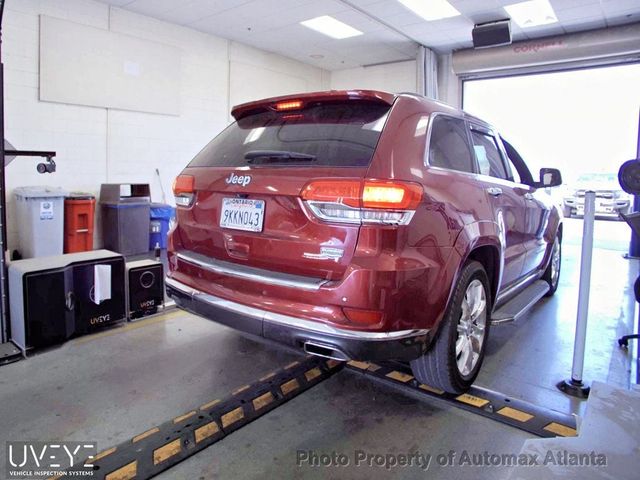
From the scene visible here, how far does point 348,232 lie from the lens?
6.01ft

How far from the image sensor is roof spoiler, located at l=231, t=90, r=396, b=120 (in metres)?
2.12

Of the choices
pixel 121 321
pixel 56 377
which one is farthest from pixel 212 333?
pixel 56 377

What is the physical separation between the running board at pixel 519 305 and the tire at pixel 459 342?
0.64 ft

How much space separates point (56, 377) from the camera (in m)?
2.71

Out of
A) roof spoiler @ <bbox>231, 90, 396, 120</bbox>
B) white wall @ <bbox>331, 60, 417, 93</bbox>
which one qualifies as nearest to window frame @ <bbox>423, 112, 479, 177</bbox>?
roof spoiler @ <bbox>231, 90, 396, 120</bbox>

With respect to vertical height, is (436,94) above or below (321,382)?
above

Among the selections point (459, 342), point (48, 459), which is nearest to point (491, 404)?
point (459, 342)

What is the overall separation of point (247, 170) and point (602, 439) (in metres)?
1.68

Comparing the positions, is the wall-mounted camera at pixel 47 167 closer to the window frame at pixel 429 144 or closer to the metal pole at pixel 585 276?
the window frame at pixel 429 144

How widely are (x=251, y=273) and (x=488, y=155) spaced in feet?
5.94

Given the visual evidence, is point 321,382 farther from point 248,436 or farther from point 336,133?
point 336,133

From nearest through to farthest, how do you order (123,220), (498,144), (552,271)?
(498,144), (552,271), (123,220)

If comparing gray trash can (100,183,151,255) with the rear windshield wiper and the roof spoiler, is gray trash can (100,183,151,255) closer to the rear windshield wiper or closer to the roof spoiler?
the roof spoiler

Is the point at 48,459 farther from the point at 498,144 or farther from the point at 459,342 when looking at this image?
the point at 498,144
